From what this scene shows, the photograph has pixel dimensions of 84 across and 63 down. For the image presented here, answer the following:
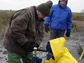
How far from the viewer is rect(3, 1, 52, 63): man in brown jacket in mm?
2518

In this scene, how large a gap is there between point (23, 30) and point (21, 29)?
0.05 metres

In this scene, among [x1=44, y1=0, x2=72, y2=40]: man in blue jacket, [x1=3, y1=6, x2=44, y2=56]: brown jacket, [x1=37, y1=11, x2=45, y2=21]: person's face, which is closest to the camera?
[x1=3, y1=6, x2=44, y2=56]: brown jacket

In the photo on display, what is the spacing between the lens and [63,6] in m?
4.54

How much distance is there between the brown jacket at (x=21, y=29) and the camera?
2.51 metres

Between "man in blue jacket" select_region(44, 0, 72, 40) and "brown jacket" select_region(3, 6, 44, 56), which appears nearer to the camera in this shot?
"brown jacket" select_region(3, 6, 44, 56)

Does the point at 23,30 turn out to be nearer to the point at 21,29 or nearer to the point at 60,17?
the point at 21,29

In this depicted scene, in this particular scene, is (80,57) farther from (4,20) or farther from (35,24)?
(4,20)

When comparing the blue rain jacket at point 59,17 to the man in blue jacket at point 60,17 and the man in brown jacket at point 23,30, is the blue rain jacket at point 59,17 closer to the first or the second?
the man in blue jacket at point 60,17

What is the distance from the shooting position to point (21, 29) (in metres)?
2.53

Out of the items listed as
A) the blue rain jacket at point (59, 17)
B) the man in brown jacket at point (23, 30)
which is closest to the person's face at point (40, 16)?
the man in brown jacket at point (23, 30)

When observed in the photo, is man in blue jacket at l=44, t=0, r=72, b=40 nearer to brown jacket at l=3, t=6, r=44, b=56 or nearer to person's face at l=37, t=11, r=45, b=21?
brown jacket at l=3, t=6, r=44, b=56

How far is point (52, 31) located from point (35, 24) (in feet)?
6.44

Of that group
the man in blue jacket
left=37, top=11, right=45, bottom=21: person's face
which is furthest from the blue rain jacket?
left=37, top=11, right=45, bottom=21: person's face

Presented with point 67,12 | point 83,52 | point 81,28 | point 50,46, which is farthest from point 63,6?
point 81,28
